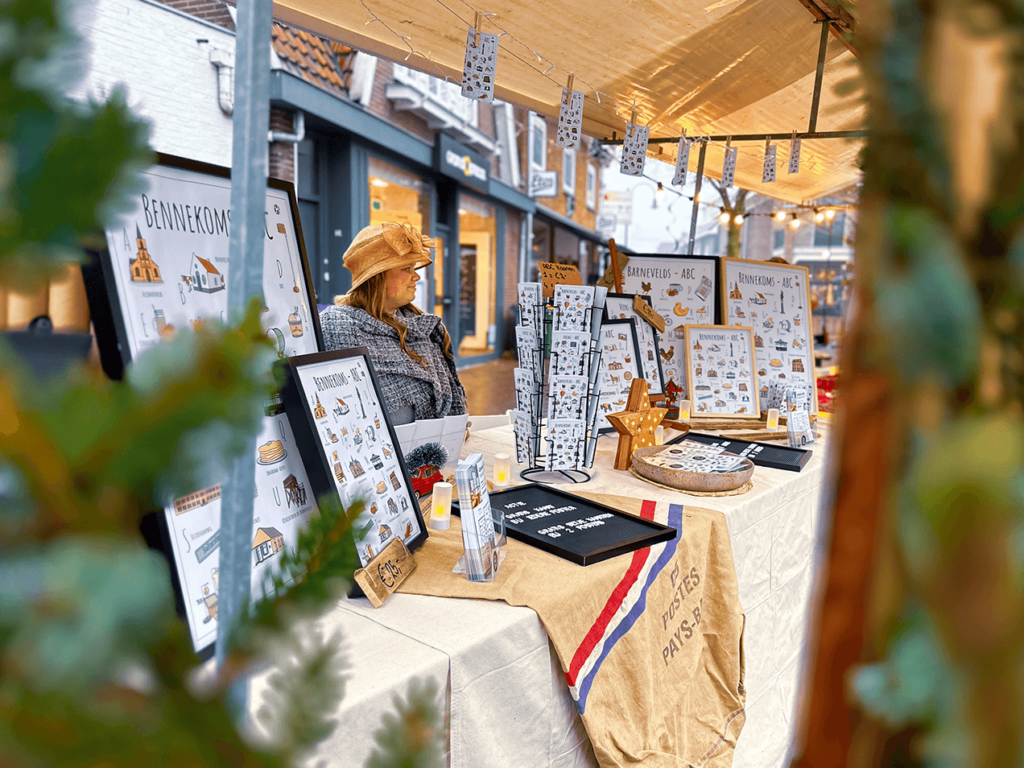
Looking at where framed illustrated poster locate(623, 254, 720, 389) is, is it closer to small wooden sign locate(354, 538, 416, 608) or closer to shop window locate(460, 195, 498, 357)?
small wooden sign locate(354, 538, 416, 608)

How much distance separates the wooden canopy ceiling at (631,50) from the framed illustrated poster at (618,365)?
99 centimetres

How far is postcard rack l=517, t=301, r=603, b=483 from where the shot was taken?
5.97 feet

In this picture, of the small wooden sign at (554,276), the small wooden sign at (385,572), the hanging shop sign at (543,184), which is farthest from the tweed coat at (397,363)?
the hanging shop sign at (543,184)

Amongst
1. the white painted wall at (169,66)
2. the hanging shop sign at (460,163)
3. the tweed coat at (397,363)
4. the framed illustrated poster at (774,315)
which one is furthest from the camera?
the hanging shop sign at (460,163)

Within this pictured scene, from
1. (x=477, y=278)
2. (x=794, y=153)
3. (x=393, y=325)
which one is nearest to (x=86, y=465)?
(x=393, y=325)

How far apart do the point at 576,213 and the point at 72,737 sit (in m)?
18.2

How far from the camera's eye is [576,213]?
17.6 metres

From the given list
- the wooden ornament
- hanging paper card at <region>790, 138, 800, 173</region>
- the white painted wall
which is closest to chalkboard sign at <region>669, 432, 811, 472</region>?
the wooden ornament

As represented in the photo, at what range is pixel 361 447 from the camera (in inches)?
47.9

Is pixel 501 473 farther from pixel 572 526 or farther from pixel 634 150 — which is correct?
pixel 634 150

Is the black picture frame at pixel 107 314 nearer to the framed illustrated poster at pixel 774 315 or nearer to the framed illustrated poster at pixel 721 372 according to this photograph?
the framed illustrated poster at pixel 721 372

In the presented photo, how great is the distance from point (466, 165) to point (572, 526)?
366 inches

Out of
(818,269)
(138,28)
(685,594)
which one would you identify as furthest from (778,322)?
(818,269)

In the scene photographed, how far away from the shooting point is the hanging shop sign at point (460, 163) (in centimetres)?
914
